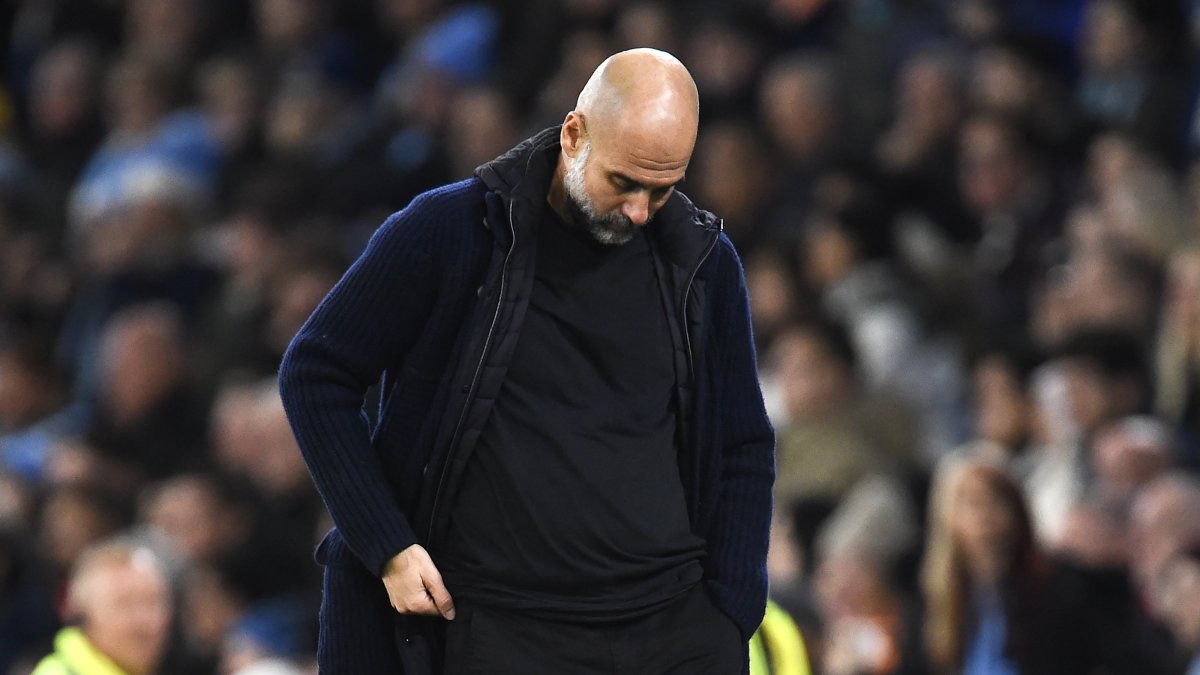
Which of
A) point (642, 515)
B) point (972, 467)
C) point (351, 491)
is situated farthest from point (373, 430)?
point (972, 467)

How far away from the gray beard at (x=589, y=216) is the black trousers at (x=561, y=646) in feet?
1.90

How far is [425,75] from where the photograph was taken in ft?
33.2

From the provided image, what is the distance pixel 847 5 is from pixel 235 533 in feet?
10.8

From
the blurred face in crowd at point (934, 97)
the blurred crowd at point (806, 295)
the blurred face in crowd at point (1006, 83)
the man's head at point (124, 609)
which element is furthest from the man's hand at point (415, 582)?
the blurred face in crowd at point (934, 97)

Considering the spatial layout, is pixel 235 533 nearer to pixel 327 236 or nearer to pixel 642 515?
→ pixel 327 236

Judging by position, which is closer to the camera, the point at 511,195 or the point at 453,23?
the point at 511,195

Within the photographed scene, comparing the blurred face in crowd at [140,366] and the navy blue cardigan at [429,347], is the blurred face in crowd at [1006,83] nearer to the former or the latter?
the blurred face in crowd at [140,366]

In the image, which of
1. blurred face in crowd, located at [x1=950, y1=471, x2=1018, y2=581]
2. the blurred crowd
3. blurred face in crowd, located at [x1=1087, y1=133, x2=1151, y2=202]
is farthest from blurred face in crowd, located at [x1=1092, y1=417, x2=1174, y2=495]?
blurred face in crowd, located at [x1=1087, y1=133, x2=1151, y2=202]

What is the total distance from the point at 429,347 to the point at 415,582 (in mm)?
359

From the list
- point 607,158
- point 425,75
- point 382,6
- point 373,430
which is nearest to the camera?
point 607,158

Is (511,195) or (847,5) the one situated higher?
(511,195)

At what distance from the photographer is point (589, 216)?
321 cm

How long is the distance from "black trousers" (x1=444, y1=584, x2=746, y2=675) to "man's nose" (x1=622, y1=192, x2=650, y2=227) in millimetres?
605

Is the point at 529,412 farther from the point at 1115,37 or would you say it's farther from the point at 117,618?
the point at 1115,37
